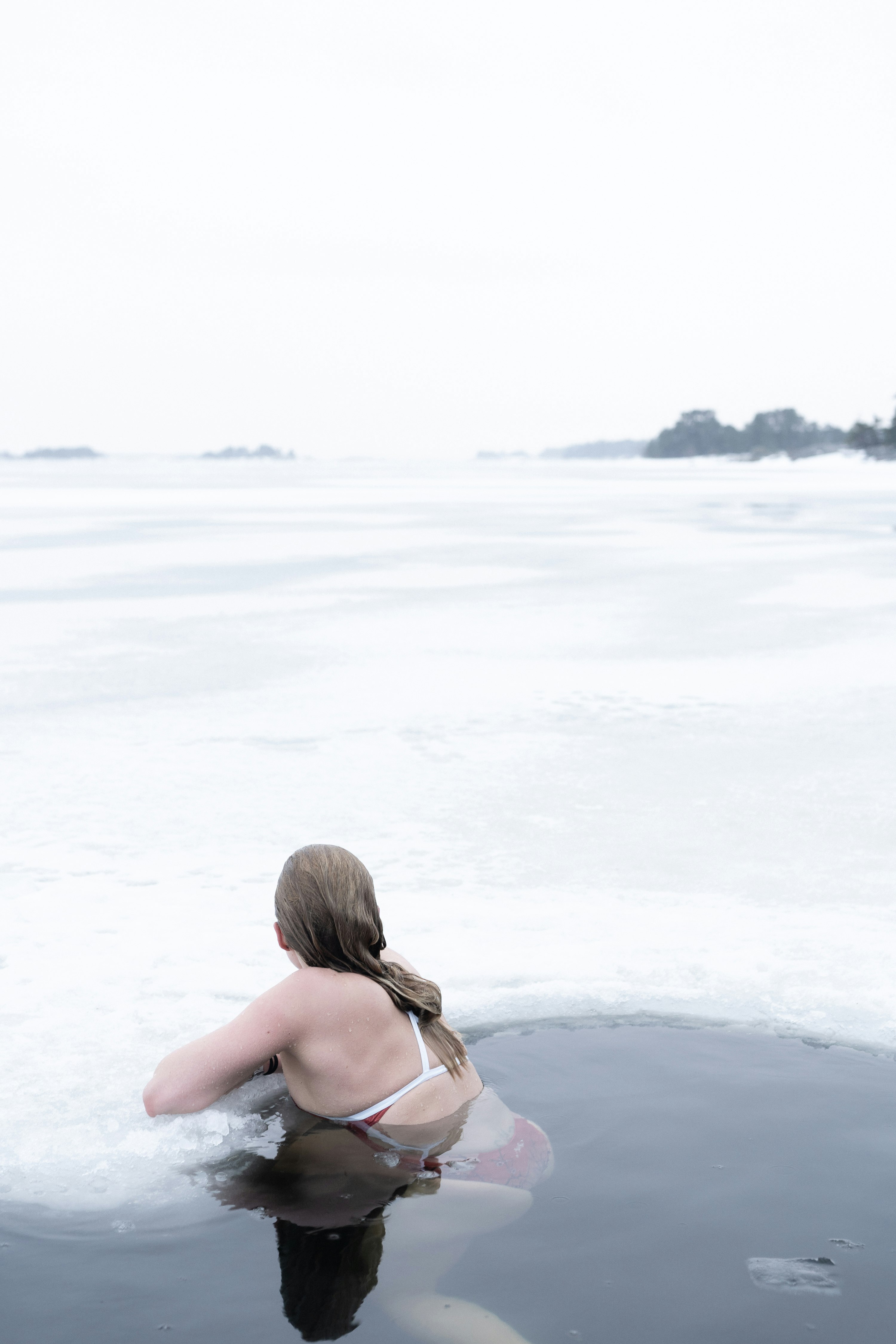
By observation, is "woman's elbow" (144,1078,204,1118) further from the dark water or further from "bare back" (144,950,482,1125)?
the dark water

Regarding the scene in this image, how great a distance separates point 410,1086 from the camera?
2842 mm

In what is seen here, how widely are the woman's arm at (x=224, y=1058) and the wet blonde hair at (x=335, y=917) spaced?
0.12 meters

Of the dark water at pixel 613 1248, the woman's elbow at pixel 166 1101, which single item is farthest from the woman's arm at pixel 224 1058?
the dark water at pixel 613 1248

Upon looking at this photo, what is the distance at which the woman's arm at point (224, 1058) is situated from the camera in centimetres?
275

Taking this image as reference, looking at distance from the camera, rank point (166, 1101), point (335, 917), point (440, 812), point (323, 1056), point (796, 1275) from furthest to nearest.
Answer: point (440, 812), point (166, 1101), point (323, 1056), point (335, 917), point (796, 1275)

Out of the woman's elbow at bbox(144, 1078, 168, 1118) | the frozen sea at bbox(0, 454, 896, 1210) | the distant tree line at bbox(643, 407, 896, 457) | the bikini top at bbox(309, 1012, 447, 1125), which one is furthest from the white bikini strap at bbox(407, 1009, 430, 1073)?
the distant tree line at bbox(643, 407, 896, 457)

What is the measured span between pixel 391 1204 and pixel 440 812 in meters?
3.05

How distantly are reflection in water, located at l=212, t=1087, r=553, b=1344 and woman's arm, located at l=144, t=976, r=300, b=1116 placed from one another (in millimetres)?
210

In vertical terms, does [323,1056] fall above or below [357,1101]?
above

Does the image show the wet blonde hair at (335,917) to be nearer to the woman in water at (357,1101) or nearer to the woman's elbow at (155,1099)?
the woman in water at (357,1101)

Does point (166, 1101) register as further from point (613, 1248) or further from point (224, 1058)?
point (613, 1248)

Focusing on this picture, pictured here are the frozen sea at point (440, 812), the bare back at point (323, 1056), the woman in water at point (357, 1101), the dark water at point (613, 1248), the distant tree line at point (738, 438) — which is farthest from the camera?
the distant tree line at point (738, 438)

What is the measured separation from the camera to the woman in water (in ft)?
8.62

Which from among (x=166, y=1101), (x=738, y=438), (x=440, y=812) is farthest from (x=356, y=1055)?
(x=738, y=438)
